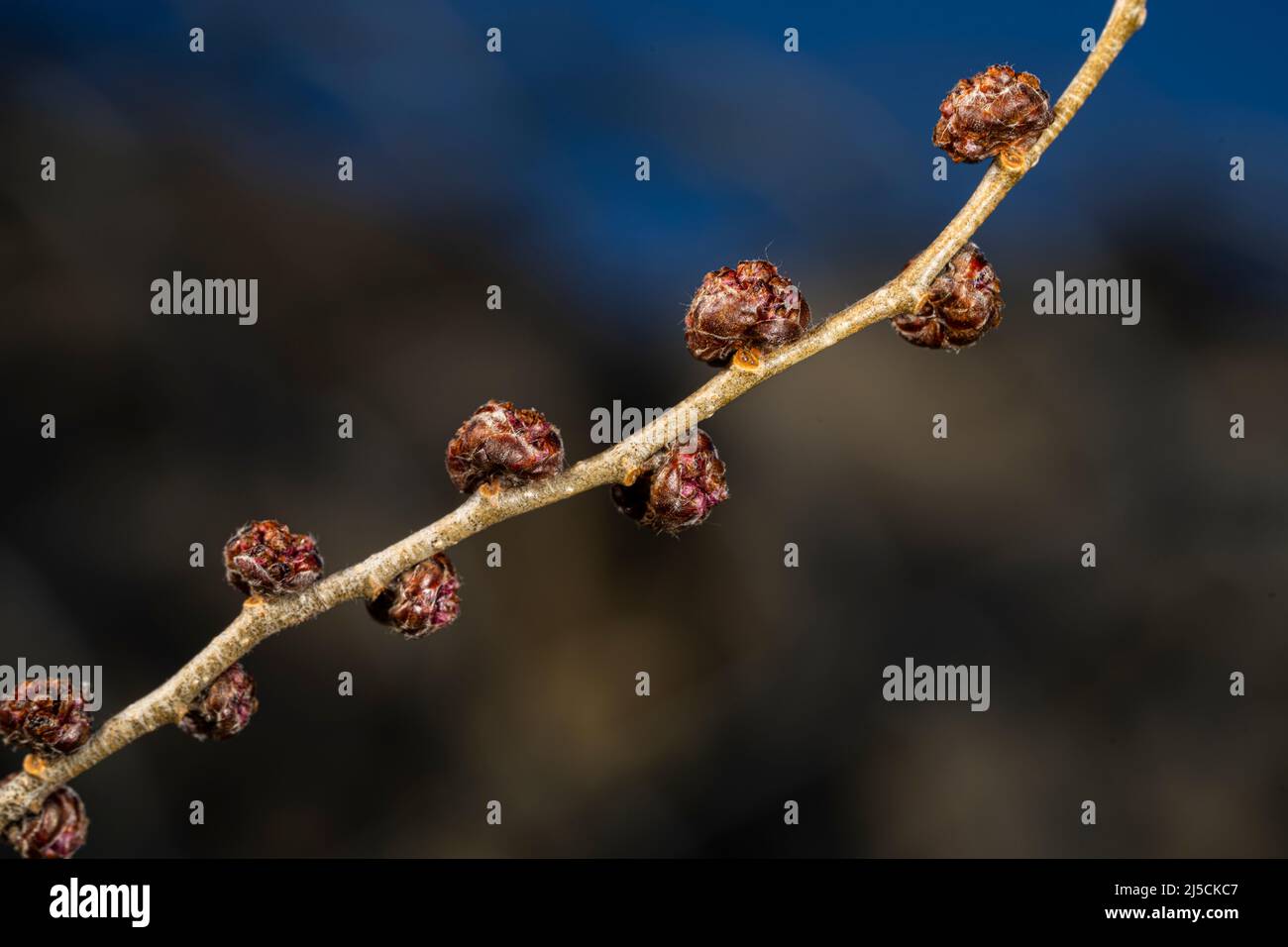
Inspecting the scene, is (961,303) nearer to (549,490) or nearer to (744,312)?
(744,312)

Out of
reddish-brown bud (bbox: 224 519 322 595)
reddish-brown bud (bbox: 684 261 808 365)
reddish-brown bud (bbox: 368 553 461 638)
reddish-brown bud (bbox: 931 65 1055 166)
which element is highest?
reddish-brown bud (bbox: 931 65 1055 166)

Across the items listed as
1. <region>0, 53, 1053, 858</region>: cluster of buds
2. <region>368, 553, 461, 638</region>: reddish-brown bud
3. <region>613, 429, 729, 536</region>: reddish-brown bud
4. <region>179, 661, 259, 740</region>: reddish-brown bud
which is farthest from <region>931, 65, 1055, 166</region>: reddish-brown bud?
<region>179, 661, 259, 740</region>: reddish-brown bud

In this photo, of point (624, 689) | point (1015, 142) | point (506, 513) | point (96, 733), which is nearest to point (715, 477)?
point (506, 513)

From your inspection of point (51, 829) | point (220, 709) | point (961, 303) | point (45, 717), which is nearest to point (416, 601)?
point (220, 709)

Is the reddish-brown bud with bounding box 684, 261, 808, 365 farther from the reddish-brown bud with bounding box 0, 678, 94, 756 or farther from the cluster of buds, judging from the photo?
the reddish-brown bud with bounding box 0, 678, 94, 756

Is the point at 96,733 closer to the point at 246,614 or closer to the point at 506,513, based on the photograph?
the point at 246,614

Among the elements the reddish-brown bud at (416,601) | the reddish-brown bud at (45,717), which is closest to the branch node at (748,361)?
the reddish-brown bud at (416,601)
